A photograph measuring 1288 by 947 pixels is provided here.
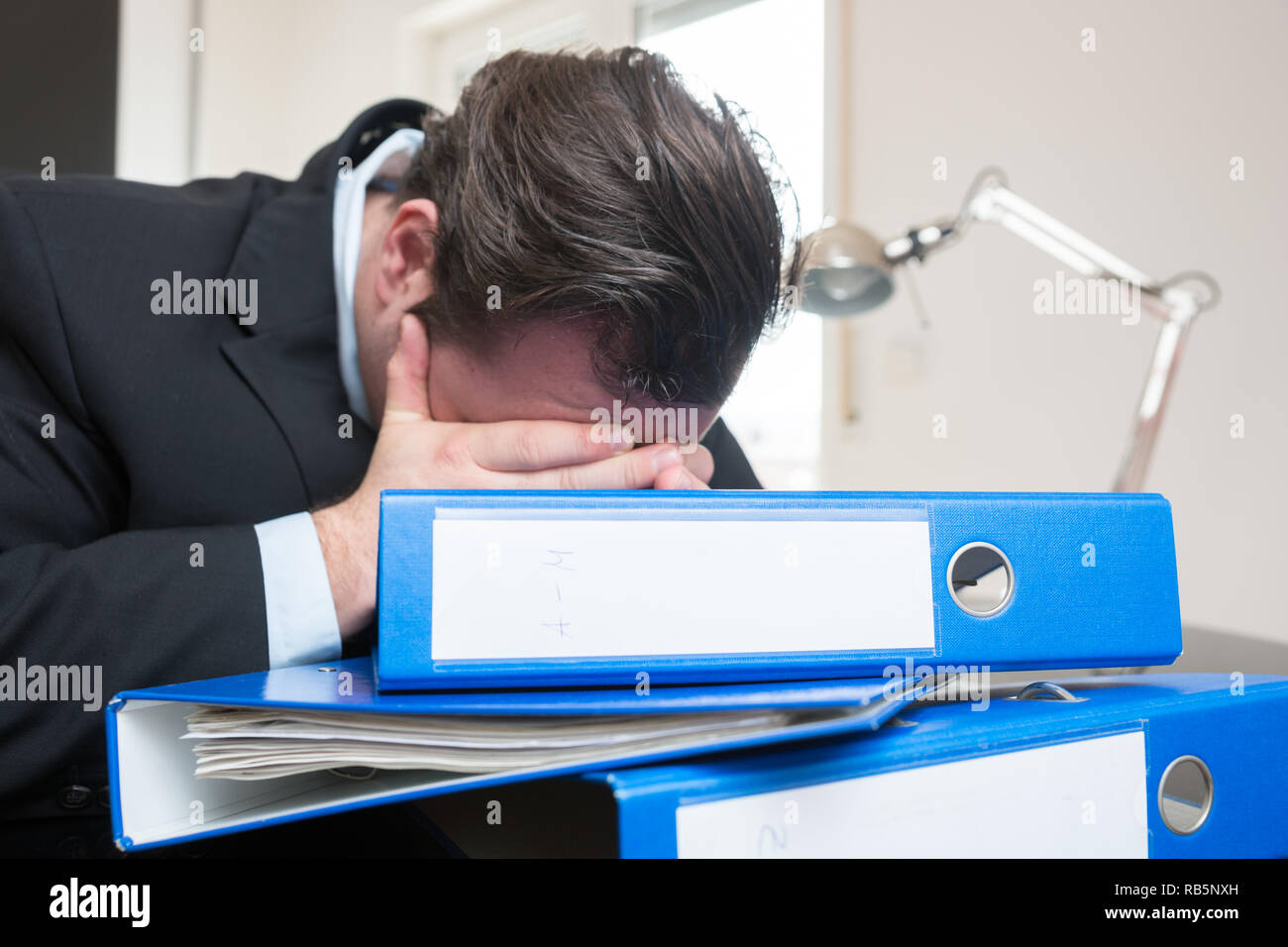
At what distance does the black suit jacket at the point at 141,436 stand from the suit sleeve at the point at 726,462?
35 cm

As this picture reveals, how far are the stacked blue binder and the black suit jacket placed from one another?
153 millimetres

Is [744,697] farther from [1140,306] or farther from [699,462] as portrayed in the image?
[1140,306]

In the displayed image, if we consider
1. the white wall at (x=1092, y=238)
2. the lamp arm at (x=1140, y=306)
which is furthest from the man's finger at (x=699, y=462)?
the white wall at (x=1092, y=238)

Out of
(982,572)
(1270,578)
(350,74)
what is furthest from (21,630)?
(350,74)

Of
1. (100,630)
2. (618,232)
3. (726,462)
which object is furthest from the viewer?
(726,462)

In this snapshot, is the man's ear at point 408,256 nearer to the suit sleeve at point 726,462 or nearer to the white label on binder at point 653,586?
the suit sleeve at point 726,462

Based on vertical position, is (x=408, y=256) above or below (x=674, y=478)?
above

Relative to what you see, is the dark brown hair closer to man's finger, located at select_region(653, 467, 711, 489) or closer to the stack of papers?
man's finger, located at select_region(653, 467, 711, 489)

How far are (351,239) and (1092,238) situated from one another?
128cm

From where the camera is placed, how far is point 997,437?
1.71 m

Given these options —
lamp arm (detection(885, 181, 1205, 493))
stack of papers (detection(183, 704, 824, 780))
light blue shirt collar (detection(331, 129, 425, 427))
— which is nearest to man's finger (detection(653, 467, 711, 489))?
stack of papers (detection(183, 704, 824, 780))

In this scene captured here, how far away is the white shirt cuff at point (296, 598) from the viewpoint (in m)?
0.51

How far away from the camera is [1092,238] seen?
1594 millimetres

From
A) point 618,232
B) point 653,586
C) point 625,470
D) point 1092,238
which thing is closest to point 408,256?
point 618,232
